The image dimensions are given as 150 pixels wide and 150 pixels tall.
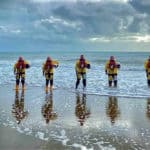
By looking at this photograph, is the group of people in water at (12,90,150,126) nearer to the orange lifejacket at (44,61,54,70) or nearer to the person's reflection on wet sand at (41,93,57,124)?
the person's reflection on wet sand at (41,93,57,124)

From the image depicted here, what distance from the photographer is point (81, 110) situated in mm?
14469

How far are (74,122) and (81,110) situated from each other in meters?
2.51

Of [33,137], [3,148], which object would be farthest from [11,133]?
[3,148]

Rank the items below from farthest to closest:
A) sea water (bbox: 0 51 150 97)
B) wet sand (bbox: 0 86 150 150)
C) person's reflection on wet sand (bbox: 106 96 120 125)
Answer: sea water (bbox: 0 51 150 97), person's reflection on wet sand (bbox: 106 96 120 125), wet sand (bbox: 0 86 150 150)

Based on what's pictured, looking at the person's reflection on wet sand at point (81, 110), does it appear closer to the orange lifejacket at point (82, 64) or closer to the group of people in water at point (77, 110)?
the group of people in water at point (77, 110)

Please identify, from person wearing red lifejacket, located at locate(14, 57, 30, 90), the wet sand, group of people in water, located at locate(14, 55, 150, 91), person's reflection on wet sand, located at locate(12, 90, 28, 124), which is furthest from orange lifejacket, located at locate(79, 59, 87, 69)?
person's reflection on wet sand, located at locate(12, 90, 28, 124)

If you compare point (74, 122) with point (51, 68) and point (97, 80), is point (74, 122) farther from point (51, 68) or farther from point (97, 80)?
point (97, 80)

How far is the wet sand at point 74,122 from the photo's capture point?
9477mm

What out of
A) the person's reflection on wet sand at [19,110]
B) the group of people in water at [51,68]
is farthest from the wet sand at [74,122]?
the group of people in water at [51,68]

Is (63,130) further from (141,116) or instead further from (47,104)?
(47,104)

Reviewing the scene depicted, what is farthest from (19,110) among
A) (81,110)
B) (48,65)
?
(48,65)

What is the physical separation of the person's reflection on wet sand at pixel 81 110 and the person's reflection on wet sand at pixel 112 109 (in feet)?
2.46

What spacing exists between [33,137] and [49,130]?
949 mm

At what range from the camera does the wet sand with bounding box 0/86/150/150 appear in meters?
9.48
